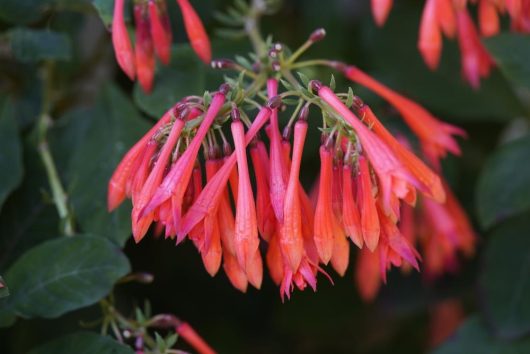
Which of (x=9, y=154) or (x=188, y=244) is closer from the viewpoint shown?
(x=9, y=154)

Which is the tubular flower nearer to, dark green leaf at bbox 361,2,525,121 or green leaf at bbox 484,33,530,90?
green leaf at bbox 484,33,530,90

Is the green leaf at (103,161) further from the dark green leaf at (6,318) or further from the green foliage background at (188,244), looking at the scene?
the dark green leaf at (6,318)

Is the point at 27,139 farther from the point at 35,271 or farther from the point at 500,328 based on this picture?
the point at 500,328

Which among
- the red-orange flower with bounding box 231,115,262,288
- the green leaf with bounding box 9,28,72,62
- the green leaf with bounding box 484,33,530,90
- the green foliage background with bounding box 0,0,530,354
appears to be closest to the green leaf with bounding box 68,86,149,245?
the green foliage background with bounding box 0,0,530,354

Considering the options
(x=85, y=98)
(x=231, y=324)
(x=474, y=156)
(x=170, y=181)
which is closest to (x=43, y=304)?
(x=170, y=181)

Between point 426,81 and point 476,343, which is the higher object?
point 426,81

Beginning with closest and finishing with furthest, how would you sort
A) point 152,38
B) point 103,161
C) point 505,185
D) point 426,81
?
1. point 152,38
2. point 103,161
3. point 505,185
4. point 426,81

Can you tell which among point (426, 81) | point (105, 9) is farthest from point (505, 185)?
point (105, 9)

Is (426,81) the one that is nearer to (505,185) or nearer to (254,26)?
(505,185)
